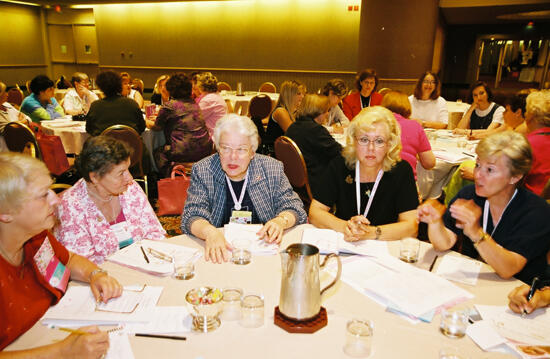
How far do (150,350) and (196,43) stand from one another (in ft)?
41.9

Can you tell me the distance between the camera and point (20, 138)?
3936 mm

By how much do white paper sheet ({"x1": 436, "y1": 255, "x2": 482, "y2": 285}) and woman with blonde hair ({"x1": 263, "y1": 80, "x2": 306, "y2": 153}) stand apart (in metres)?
3.30

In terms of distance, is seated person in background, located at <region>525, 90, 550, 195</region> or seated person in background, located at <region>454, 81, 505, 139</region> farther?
seated person in background, located at <region>454, 81, 505, 139</region>

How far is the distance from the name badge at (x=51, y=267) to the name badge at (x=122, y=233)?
472 millimetres

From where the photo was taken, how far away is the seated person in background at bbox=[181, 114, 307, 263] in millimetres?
2148

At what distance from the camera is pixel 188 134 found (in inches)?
182

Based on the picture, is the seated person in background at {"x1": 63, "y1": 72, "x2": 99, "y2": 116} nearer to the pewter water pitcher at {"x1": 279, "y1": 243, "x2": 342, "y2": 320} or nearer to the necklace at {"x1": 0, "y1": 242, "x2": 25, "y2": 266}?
the necklace at {"x1": 0, "y1": 242, "x2": 25, "y2": 266}

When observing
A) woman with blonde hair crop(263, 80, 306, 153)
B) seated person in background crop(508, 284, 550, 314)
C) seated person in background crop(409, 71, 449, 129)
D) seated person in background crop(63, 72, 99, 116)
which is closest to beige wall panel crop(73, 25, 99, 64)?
seated person in background crop(63, 72, 99, 116)

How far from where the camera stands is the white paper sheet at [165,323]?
4.04 ft

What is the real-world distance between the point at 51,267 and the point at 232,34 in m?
11.8

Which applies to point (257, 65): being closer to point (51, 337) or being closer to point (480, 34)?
point (480, 34)

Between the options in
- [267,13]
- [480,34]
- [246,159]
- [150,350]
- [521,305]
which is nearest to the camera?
[150,350]

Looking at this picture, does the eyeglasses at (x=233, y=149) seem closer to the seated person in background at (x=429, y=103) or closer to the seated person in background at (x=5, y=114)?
the seated person in background at (x=5, y=114)

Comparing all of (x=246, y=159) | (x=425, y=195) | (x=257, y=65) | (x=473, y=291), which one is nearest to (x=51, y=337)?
(x=246, y=159)
